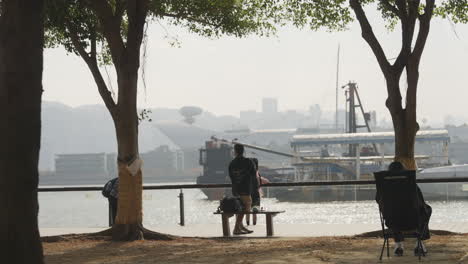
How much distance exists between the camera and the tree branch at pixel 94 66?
13.2 metres

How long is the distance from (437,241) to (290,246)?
6.44ft

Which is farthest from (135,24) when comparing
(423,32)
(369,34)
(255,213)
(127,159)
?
(423,32)

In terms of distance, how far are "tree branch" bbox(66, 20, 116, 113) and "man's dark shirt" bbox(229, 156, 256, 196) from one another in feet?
6.76

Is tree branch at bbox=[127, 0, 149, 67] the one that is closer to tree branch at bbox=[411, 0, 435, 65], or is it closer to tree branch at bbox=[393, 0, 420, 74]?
tree branch at bbox=[393, 0, 420, 74]

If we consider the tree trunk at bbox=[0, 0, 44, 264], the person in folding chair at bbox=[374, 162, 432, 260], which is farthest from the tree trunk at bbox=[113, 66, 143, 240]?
the tree trunk at bbox=[0, 0, 44, 264]

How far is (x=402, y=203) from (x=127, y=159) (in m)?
5.22

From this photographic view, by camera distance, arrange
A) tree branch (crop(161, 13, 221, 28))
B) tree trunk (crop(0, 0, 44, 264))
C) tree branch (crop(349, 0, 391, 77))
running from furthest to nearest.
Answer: tree branch (crop(161, 13, 221, 28)) < tree branch (crop(349, 0, 391, 77)) < tree trunk (crop(0, 0, 44, 264))

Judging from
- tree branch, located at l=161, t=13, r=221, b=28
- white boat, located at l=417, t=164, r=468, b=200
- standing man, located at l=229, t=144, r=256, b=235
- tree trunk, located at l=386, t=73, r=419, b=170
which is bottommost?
white boat, located at l=417, t=164, r=468, b=200

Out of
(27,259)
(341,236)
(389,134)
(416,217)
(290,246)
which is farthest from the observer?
(389,134)

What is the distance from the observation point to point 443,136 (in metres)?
87.0

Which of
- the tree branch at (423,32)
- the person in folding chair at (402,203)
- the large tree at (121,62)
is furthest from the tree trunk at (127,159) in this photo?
the person in folding chair at (402,203)

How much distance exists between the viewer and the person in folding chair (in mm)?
8969

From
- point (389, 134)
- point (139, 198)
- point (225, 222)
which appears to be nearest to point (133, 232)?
point (139, 198)

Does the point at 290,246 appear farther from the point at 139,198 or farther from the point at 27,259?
the point at 27,259
